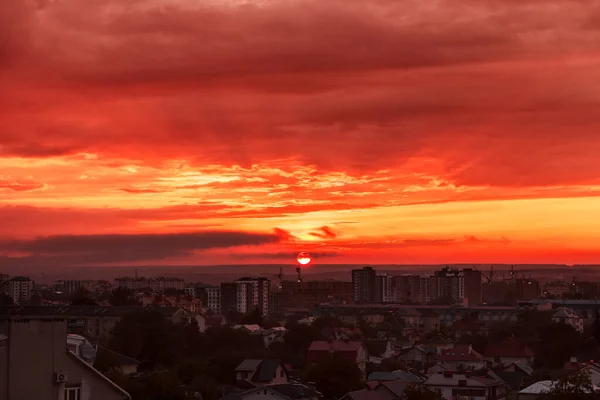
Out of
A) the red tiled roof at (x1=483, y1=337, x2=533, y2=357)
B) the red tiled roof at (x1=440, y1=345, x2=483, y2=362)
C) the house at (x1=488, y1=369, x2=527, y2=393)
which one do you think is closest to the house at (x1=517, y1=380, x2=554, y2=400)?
the house at (x1=488, y1=369, x2=527, y2=393)

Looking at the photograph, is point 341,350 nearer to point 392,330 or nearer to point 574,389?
point 574,389

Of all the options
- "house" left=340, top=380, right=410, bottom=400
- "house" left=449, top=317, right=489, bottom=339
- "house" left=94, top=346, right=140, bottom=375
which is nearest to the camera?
"house" left=340, top=380, right=410, bottom=400

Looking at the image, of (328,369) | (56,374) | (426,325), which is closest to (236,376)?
(328,369)

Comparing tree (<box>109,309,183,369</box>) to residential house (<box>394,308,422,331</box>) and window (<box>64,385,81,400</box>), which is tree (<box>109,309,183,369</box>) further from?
residential house (<box>394,308,422,331</box>)

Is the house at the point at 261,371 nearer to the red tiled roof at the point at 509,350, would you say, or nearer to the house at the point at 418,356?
the house at the point at 418,356

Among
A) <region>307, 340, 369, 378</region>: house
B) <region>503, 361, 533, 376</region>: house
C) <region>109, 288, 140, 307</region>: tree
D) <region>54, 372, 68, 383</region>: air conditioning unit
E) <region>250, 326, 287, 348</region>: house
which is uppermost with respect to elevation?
<region>109, 288, 140, 307</region>: tree

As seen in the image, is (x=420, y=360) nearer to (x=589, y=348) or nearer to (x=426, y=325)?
(x=589, y=348)
